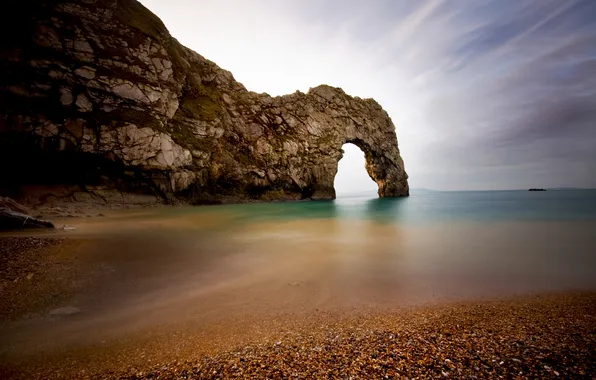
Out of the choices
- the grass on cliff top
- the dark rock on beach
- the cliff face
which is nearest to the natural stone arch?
the cliff face

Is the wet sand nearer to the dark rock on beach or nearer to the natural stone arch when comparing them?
the dark rock on beach

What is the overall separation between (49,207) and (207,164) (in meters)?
16.2

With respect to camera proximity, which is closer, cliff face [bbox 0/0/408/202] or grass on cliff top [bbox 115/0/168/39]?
cliff face [bbox 0/0/408/202]

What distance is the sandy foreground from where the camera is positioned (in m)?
2.91

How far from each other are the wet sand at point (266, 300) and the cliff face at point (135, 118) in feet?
66.6

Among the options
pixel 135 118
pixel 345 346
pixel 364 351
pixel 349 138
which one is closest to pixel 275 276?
pixel 345 346

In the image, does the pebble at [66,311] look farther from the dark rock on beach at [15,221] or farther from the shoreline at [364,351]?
the dark rock on beach at [15,221]

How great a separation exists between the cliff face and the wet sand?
799 inches

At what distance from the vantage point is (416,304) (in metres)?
5.25

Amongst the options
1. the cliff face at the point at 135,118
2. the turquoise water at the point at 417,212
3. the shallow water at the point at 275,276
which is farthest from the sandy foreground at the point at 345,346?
the cliff face at the point at 135,118

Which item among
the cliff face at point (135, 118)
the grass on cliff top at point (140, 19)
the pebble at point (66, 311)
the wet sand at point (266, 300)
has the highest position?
the grass on cliff top at point (140, 19)

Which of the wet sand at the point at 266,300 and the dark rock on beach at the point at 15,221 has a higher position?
the dark rock on beach at the point at 15,221

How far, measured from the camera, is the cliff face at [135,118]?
22703mm

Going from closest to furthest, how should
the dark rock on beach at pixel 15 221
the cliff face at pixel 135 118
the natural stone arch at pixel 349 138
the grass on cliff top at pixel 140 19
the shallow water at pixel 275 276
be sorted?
the shallow water at pixel 275 276
the dark rock on beach at pixel 15 221
the cliff face at pixel 135 118
the grass on cliff top at pixel 140 19
the natural stone arch at pixel 349 138
